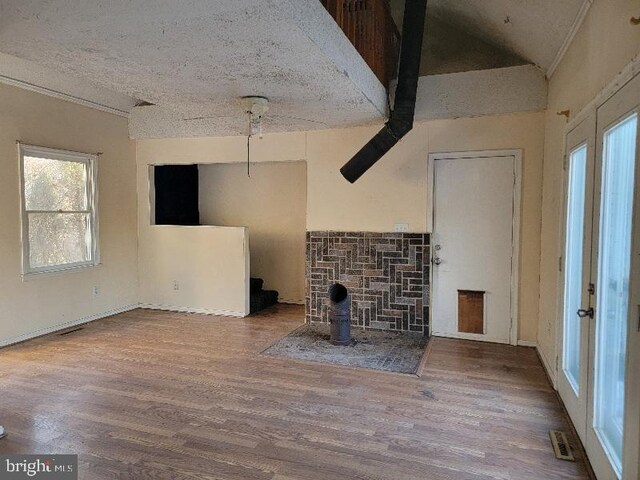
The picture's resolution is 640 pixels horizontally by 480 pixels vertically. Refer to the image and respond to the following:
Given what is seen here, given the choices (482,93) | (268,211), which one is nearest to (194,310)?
(268,211)

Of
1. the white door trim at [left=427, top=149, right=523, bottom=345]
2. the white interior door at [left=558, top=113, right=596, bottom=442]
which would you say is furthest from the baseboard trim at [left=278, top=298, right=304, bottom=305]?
the white interior door at [left=558, top=113, right=596, bottom=442]

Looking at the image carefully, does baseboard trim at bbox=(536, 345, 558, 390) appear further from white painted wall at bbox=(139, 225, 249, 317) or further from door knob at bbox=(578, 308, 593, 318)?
white painted wall at bbox=(139, 225, 249, 317)

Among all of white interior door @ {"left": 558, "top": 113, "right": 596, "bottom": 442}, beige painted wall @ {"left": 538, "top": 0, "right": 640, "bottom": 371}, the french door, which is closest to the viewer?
the french door

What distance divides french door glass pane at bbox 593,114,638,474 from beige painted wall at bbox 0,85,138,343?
4.95 metres

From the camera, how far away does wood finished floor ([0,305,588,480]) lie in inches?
87.4

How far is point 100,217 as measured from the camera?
520cm

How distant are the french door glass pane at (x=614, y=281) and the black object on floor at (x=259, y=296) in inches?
162

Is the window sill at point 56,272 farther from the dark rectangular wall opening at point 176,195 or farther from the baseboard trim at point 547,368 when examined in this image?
the baseboard trim at point 547,368

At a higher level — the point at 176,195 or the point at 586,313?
the point at 176,195

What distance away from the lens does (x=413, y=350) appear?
13.3ft

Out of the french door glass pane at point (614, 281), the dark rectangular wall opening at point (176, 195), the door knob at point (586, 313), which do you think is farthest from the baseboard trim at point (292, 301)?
the french door glass pane at point (614, 281)

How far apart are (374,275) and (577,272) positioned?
2276mm

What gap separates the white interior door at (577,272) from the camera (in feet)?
7.72

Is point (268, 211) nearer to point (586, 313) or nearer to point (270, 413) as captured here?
point (270, 413)
